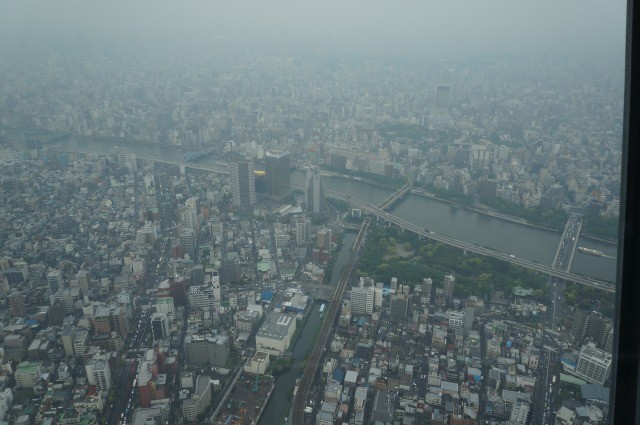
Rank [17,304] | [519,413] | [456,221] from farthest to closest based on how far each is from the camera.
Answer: [456,221] → [17,304] → [519,413]

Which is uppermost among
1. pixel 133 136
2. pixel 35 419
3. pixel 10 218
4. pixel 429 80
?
pixel 429 80

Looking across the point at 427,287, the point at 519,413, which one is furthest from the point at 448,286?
the point at 519,413

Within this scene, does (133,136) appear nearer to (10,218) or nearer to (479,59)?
(10,218)

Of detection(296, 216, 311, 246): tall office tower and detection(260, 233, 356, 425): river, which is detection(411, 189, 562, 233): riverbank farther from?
detection(260, 233, 356, 425): river

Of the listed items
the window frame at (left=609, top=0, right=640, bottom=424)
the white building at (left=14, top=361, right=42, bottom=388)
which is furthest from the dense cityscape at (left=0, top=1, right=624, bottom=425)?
the window frame at (left=609, top=0, right=640, bottom=424)

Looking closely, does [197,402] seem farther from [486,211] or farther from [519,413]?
[486,211]

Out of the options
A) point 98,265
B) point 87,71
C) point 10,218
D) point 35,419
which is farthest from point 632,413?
point 87,71
